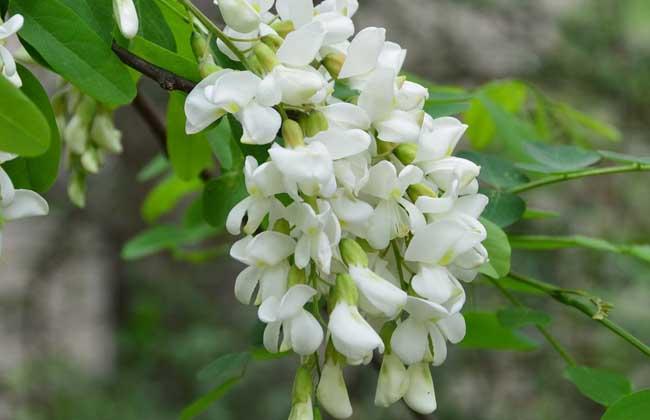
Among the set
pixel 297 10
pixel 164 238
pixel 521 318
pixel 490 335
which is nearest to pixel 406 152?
pixel 297 10

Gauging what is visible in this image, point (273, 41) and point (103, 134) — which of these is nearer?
point (273, 41)

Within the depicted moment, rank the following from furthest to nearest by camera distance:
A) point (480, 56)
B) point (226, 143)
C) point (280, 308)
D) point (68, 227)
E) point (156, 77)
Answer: point (480, 56)
point (68, 227)
point (226, 143)
point (156, 77)
point (280, 308)

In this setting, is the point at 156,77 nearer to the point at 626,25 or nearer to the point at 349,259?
the point at 349,259

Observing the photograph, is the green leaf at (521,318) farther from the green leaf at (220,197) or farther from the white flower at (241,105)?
the white flower at (241,105)

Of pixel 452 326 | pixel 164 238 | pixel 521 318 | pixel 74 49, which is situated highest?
pixel 74 49

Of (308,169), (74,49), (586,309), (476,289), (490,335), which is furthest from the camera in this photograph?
(476,289)

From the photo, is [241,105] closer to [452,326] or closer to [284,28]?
[284,28]

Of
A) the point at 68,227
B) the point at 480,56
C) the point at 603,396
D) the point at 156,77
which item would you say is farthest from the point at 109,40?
the point at 480,56

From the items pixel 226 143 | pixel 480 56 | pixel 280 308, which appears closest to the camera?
pixel 280 308
